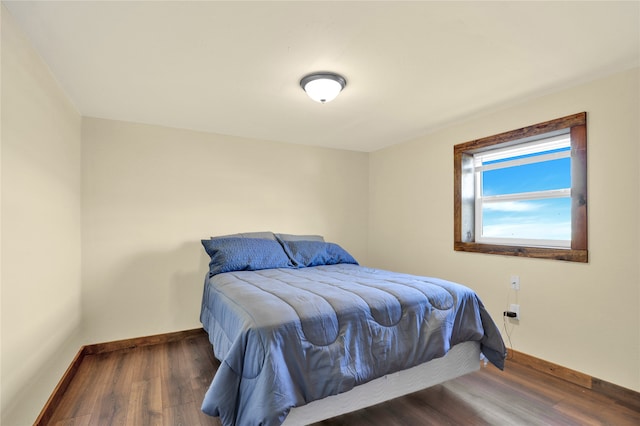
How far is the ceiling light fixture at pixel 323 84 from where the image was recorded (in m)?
2.04

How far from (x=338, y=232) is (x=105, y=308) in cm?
258

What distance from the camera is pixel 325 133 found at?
344 centimetres

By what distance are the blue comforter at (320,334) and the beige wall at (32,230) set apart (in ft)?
3.11

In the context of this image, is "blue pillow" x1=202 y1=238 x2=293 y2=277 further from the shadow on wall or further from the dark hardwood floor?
the dark hardwood floor

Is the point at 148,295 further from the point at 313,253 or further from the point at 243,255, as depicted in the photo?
the point at 313,253

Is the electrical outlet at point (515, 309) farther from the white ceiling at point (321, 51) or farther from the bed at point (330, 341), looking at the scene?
the white ceiling at point (321, 51)

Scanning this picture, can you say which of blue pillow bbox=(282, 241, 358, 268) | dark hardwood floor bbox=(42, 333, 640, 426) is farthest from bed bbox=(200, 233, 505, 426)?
blue pillow bbox=(282, 241, 358, 268)

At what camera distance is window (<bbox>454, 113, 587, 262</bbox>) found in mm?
2234

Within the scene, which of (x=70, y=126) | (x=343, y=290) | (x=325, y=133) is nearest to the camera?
(x=343, y=290)

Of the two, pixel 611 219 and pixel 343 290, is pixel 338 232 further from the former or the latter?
pixel 611 219

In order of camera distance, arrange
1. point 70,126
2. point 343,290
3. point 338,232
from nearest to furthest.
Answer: point 343,290
point 70,126
point 338,232

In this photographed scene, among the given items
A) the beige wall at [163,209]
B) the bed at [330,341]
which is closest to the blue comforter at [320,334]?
the bed at [330,341]

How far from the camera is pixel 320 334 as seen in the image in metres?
1.54

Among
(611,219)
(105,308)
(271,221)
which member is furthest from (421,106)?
(105,308)
